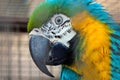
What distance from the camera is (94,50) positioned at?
114 cm

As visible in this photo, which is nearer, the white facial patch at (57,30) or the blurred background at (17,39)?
the white facial patch at (57,30)

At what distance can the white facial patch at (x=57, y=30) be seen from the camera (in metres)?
1.16

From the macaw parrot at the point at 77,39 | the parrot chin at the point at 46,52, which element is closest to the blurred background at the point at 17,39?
the macaw parrot at the point at 77,39

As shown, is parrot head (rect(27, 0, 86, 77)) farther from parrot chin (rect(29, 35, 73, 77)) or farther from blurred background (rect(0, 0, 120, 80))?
blurred background (rect(0, 0, 120, 80))

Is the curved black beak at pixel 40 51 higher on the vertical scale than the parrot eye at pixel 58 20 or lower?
lower

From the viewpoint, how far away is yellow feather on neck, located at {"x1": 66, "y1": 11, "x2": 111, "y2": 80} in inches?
44.8

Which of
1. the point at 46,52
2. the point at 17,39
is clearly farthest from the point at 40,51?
the point at 17,39

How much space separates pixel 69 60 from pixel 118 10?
25 centimetres

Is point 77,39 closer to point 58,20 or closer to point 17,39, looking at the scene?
point 58,20

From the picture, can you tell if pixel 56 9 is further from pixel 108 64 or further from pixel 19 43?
pixel 19 43

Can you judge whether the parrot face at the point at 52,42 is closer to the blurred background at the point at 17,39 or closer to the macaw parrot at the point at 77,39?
the macaw parrot at the point at 77,39

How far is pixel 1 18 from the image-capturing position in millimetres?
1444

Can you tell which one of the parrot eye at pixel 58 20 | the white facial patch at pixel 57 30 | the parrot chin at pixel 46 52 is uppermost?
the parrot eye at pixel 58 20

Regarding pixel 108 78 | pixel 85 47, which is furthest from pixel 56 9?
pixel 108 78
